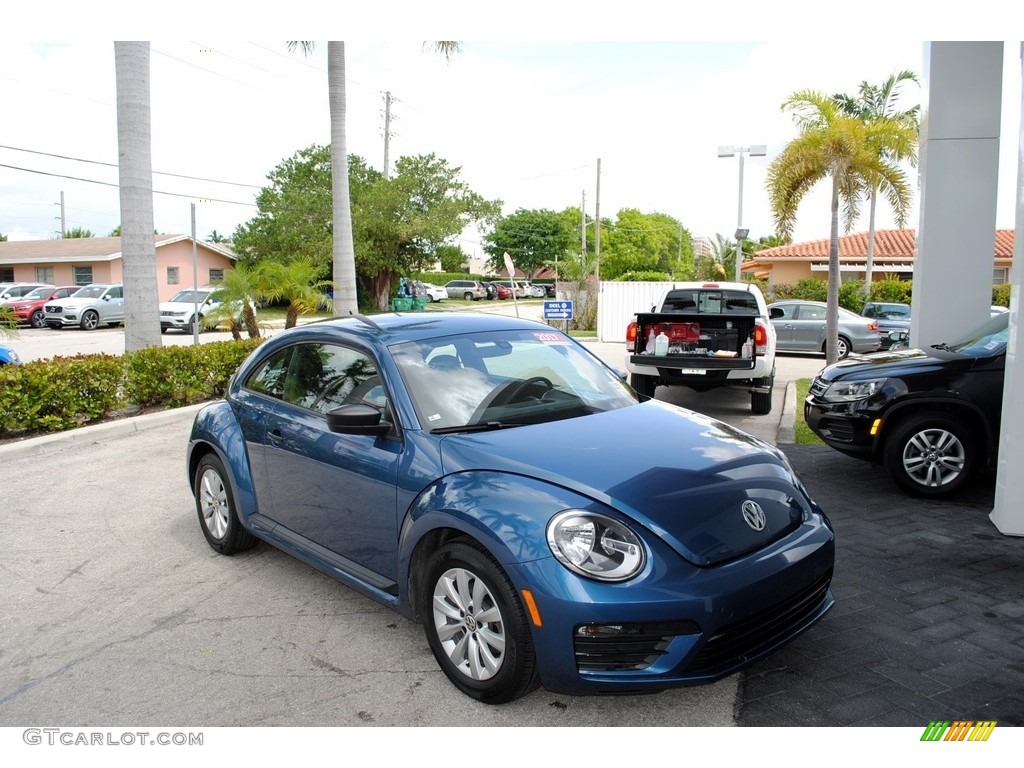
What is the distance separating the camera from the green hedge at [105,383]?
28.1 feet

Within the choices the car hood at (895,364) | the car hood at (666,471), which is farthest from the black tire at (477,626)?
the car hood at (895,364)

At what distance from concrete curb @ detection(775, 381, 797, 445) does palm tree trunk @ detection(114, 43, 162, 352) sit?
350 inches

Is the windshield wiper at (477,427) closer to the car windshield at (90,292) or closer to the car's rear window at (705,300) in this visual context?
the car's rear window at (705,300)

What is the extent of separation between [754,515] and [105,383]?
8.73 metres

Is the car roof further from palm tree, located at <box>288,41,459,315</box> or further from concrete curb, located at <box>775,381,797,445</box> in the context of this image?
palm tree, located at <box>288,41,459,315</box>

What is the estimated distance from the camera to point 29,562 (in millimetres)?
5219

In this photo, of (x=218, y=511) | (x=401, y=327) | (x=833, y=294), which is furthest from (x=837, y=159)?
(x=218, y=511)

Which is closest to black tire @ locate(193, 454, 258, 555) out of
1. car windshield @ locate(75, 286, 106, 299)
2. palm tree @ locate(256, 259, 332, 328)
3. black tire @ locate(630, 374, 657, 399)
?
black tire @ locate(630, 374, 657, 399)

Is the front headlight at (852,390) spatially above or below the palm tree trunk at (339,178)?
below

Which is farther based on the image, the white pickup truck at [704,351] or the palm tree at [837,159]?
the palm tree at [837,159]

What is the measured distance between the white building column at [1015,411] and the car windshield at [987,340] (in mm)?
948
